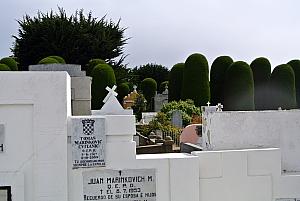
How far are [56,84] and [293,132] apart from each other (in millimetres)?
4015

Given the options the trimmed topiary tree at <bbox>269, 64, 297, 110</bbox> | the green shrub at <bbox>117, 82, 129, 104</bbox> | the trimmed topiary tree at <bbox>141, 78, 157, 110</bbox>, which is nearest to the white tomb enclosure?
the trimmed topiary tree at <bbox>269, 64, 297, 110</bbox>

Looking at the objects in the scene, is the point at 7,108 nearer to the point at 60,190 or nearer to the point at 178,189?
the point at 60,190

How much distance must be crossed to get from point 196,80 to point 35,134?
22.0 meters

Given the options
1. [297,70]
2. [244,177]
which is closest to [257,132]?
[244,177]

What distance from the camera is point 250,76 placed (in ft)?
89.1

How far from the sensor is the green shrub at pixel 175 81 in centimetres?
3108

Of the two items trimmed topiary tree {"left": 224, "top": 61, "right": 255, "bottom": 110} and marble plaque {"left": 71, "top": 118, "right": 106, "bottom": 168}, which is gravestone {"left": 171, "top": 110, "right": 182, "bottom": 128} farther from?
marble plaque {"left": 71, "top": 118, "right": 106, "bottom": 168}

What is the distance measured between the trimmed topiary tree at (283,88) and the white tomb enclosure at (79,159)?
2331cm

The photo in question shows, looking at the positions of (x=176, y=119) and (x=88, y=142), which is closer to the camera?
(x=88, y=142)

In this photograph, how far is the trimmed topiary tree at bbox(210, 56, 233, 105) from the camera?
29.6 m

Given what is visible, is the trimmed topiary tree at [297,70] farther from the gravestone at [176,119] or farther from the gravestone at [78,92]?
the gravestone at [78,92]

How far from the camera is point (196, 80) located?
28016mm

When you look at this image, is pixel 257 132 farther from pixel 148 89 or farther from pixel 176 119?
pixel 148 89

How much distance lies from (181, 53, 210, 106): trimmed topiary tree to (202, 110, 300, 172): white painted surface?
2007 cm
